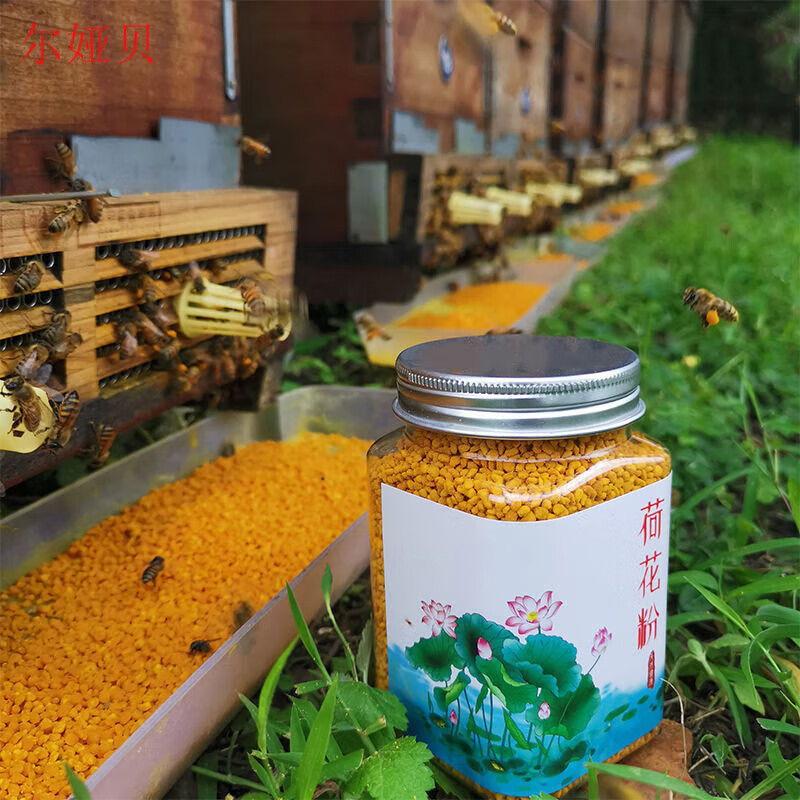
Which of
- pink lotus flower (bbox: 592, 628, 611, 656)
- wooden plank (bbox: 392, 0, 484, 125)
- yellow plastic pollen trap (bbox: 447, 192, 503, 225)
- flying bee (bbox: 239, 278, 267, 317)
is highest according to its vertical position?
wooden plank (bbox: 392, 0, 484, 125)

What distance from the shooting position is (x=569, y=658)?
113 centimetres

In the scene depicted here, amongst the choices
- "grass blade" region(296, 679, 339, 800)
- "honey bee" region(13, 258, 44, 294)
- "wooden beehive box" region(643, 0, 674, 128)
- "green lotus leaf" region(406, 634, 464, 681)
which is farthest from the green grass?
"wooden beehive box" region(643, 0, 674, 128)

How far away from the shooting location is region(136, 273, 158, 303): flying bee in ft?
5.44

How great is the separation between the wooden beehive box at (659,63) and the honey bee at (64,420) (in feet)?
43.5

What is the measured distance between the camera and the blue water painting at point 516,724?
114 centimetres

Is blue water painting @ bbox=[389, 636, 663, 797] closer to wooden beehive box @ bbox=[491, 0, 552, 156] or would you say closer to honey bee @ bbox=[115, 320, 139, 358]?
honey bee @ bbox=[115, 320, 139, 358]

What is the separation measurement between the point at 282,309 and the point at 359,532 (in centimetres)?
55

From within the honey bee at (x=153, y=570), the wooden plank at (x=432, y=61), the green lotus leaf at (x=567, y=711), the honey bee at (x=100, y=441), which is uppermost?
the wooden plank at (x=432, y=61)

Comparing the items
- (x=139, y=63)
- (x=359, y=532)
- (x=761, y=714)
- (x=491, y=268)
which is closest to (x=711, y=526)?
(x=761, y=714)

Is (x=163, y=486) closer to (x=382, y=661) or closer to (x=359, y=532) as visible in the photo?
(x=359, y=532)

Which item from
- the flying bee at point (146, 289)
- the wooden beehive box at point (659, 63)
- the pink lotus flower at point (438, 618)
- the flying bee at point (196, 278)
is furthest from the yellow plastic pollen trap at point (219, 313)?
the wooden beehive box at point (659, 63)

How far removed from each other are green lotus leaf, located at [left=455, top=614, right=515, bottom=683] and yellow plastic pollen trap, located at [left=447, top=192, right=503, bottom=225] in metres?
2.68

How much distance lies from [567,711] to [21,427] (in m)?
0.94

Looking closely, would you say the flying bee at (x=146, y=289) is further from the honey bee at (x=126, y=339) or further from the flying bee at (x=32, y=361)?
the flying bee at (x=32, y=361)
